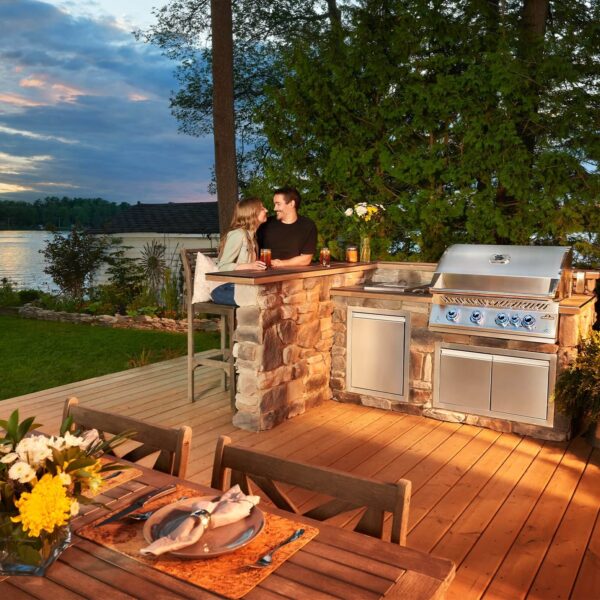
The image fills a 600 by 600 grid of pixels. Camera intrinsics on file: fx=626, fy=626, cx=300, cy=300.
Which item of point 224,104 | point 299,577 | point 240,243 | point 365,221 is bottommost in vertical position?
A: point 299,577

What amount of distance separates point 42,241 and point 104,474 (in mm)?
9905

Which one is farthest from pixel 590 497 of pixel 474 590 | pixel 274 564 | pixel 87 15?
pixel 87 15

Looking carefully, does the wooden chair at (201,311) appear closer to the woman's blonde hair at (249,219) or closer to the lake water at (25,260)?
the woman's blonde hair at (249,219)

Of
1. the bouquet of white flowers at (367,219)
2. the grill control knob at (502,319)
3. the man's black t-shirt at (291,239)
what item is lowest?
the grill control knob at (502,319)

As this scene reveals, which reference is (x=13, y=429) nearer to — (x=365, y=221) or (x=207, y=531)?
(x=207, y=531)

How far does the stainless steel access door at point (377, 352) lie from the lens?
450cm

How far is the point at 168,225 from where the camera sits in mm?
15109

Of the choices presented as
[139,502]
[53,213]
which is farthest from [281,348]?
[53,213]

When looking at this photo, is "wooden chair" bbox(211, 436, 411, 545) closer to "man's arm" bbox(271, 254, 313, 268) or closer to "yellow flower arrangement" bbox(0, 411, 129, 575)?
"yellow flower arrangement" bbox(0, 411, 129, 575)

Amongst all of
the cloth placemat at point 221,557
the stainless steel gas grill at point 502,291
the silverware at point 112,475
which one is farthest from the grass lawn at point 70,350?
the cloth placemat at point 221,557

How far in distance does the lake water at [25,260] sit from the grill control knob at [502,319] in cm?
856

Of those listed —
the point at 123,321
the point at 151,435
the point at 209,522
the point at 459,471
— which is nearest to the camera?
the point at 209,522

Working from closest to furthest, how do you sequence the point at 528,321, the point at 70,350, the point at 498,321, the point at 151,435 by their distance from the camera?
the point at 151,435
the point at 528,321
the point at 498,321
the point at 70,350

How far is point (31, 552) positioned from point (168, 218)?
15115 millimetres
